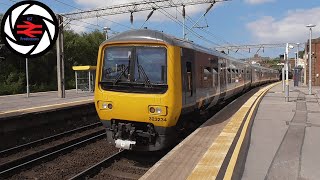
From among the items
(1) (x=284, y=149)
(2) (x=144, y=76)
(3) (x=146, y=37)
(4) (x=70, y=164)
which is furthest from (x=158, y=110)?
(1) (x=284, y=149)

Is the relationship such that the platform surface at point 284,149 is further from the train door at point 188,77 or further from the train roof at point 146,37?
the train roof at point 146,37

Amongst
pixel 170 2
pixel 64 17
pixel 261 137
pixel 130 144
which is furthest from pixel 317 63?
pixel 130 144

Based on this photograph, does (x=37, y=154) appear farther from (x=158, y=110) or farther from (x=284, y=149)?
(x=284, y=149)

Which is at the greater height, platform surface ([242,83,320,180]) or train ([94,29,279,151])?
train ([94,29,279,151])

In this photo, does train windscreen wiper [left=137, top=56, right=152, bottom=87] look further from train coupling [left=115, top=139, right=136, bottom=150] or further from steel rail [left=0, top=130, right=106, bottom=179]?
steel rail [left=0, top=130, right=106, bottom=179]

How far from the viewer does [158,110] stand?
330 inches

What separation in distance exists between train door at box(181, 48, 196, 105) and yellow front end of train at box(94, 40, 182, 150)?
0.40 m

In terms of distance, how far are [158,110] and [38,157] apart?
3919mm

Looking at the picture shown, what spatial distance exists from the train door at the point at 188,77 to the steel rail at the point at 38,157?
3811mm

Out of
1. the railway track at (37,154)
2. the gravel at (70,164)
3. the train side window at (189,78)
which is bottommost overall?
the gravel at (70,164)

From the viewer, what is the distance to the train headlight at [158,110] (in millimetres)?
8359

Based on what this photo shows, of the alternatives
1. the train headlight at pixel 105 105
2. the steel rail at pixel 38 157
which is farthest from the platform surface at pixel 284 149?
the steel rail at pixel 38 157

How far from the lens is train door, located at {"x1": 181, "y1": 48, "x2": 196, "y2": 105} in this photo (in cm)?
917

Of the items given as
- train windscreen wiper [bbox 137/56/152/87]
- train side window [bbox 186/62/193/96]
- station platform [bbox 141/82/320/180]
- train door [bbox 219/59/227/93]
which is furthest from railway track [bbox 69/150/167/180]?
train door [bbox 219/59/227/93]
